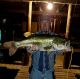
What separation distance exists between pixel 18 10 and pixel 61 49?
8.45 m

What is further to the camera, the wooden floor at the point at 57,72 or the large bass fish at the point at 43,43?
the wooden floor at the point at 57,72

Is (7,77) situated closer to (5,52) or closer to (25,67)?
(25,67)

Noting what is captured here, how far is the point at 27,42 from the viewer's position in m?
5.36

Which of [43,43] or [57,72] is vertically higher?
[43,43]

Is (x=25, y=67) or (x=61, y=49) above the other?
(x=61, y=49)

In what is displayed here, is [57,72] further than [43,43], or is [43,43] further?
[57,72]

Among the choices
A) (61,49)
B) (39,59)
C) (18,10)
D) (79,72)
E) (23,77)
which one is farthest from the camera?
(18,10)

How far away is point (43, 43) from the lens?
16.5 ft

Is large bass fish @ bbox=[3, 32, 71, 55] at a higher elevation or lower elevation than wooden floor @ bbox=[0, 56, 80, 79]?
Result: higher

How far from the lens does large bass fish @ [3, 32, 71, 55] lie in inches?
191

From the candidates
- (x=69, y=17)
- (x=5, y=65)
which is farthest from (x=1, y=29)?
(x=69, y=17)

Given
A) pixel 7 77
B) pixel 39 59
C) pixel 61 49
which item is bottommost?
pixel 7 77

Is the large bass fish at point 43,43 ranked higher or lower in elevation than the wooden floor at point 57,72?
higher

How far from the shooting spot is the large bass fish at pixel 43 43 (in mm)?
4855
